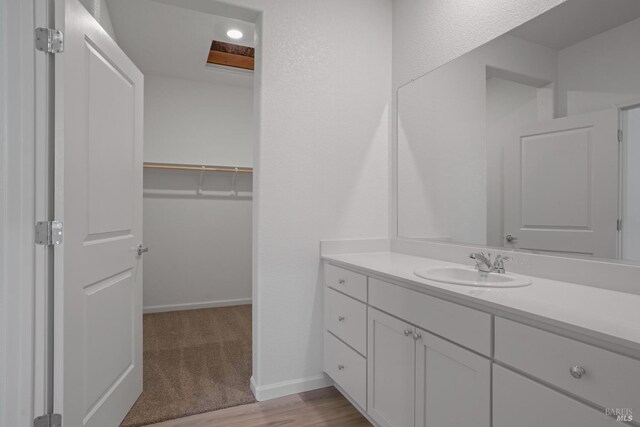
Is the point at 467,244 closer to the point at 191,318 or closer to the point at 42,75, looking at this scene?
the point at 42,75

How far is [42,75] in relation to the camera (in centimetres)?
132

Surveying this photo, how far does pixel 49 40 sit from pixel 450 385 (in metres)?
1.98

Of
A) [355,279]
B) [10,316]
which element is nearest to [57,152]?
[10,316]

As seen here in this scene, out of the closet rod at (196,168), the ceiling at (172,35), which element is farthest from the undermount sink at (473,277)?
the closet rod at (196,168)

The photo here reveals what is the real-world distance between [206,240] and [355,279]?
2561mm

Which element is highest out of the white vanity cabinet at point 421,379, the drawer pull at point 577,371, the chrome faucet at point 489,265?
the chrome faucet at point 489,265

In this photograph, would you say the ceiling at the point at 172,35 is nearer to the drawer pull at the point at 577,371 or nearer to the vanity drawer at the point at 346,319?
the vanity drawer at the point at 346,319

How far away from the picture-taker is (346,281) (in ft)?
6.23

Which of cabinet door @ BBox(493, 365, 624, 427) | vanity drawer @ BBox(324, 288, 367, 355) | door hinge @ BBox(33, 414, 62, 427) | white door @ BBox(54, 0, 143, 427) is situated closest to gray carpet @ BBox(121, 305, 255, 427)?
white door @ BBox(54, 0, 143, 427)

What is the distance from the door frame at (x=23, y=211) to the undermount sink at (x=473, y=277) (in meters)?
1.52

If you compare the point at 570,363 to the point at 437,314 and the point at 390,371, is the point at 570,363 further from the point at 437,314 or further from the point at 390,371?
the point at 390,371

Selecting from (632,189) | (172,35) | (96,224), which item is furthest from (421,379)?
(172,35)

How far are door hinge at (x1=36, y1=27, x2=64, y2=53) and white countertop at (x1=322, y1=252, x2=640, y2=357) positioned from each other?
1617mm

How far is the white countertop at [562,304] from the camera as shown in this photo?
2.64 feet
